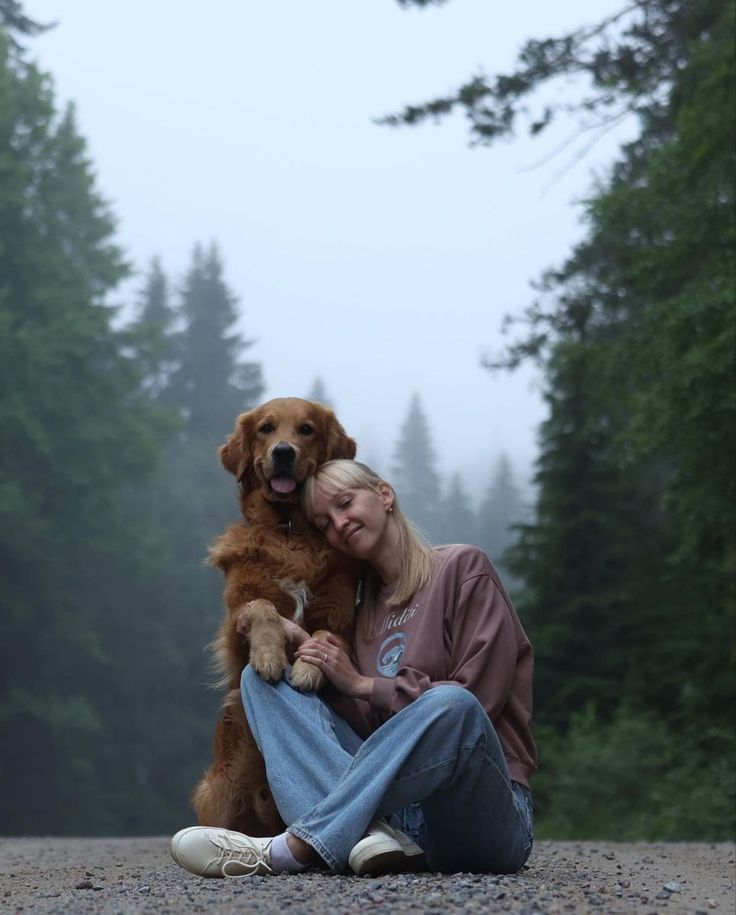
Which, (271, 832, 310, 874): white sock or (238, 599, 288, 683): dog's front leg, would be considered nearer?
(271, 832, 310, 874): white sock

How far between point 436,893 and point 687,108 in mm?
9165

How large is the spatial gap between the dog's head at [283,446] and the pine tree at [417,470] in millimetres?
32506

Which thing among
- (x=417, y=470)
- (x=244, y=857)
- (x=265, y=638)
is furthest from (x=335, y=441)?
(x=417, y=470)

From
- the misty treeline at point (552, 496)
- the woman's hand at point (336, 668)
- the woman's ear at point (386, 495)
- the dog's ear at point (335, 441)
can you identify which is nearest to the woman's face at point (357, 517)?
the woman's ear at point (386, 495)

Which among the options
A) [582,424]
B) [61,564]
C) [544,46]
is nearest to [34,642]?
[61,564]

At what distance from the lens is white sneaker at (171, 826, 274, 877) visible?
4301mm

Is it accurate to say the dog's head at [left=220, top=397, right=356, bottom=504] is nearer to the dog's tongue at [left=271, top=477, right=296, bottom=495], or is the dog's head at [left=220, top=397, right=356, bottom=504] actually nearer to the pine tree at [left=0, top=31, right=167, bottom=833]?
the dog's tongue at [left=271, top=477, right=296, bottom=495]

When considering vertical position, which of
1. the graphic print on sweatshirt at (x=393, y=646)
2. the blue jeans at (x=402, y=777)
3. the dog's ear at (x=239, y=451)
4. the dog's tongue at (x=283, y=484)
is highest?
the dog's ear at (x=239, y=451)

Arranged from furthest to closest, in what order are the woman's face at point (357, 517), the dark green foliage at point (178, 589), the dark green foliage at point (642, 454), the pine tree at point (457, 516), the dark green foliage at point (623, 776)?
the pine tree at point (457, 516) < the dark green foliage at point (178, 589) < the dark green foliage at point (623, 776) < the dark green foliage at point (642, 454) < the woman's face at point (357, 517)

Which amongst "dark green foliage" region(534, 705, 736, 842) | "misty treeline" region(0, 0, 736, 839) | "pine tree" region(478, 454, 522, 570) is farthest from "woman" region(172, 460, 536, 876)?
"pine tree" region(478, 454, 522, 570)

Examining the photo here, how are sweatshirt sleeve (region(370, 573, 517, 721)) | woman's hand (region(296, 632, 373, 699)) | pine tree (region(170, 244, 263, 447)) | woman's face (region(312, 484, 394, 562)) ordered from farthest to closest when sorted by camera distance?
pine tree (region(170, 244, 263, 447)) < woman's face (region(312, 484, 394, 562)) < woman's hand (region(296, 632, 373, 699)) < sweatshirt sleeve (region(370, 573, 517, 721))

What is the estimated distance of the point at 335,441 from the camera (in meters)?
5.46

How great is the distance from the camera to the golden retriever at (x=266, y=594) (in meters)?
4.75

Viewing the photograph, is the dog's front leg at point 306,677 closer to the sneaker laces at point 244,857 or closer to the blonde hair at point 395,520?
the blonde hair at point 395,520
